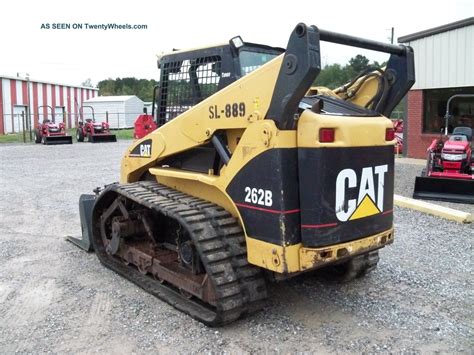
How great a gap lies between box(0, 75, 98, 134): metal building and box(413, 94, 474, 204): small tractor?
78.2 ft

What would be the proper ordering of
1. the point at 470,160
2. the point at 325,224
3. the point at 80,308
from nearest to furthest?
the point at 325,224 → the point at 80,308 → the point at 470,160

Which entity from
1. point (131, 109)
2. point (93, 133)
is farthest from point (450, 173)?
point (131, 109)

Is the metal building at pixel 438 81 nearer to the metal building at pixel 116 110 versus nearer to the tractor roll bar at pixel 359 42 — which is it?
the tractor roll bar at pixel 359 42

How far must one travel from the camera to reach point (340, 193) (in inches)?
150

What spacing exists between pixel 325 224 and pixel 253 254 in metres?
0.63

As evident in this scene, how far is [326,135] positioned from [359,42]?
0.90 meters

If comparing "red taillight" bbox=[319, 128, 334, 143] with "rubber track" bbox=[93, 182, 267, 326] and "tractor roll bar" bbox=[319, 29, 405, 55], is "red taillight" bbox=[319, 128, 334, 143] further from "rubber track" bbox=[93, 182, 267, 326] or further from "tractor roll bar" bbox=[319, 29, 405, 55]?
"rubber track" bbox=[93, 182, 267, 326]

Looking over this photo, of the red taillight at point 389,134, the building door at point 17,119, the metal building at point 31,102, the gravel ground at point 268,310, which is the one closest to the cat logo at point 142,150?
the gravel ground at point 268,310

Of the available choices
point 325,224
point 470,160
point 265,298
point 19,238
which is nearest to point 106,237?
point 19,238

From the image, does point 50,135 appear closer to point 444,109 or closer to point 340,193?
point 444,109

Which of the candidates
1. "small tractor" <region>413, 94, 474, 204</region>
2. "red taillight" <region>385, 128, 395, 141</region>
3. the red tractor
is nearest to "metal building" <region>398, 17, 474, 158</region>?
"small tractor" <region>413, 94, 474, 204</region>

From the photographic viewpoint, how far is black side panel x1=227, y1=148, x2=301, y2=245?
3.71 meters

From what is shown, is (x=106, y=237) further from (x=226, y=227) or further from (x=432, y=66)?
(x=432, y=66)

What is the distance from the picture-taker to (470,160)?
1051cm
